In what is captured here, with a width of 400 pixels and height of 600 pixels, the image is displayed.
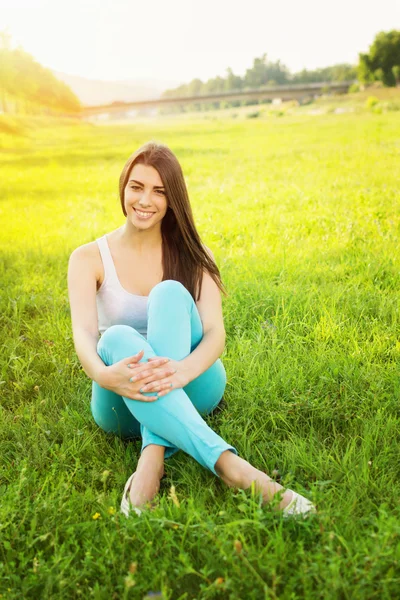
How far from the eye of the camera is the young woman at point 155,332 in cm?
243

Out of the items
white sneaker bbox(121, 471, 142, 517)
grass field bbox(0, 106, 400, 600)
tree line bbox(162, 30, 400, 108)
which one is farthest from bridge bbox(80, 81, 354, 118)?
white sneaker bbox(121, 471, 142, 517)

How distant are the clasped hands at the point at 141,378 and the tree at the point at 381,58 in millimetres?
66891

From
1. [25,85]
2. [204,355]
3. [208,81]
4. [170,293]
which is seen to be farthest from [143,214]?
[208,81]

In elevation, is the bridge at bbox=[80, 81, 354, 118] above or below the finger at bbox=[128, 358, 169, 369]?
above

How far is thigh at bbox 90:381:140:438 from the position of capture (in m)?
2.73

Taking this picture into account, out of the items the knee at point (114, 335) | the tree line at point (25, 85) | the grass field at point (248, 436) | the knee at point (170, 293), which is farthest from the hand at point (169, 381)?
the tree line at point (25, 85)

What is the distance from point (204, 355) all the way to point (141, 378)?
38 centimetres

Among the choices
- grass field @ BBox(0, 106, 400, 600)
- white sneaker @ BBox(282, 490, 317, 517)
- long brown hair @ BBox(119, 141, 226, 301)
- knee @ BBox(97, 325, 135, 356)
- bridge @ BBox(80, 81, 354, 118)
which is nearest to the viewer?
grass field @ BBox(0, 106, 400, 600)

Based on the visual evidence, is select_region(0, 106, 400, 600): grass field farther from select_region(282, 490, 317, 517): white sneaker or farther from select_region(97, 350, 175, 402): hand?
select_region(97, 350, 175, 402): hand

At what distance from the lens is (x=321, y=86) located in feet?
237

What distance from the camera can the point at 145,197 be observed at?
2936 millimetres

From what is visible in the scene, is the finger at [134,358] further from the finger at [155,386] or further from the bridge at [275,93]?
the bridge at [275,93]

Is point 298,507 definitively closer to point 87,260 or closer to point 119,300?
point 119,300

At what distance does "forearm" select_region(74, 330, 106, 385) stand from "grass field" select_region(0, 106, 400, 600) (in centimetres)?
44
